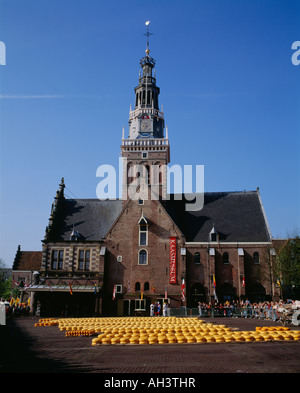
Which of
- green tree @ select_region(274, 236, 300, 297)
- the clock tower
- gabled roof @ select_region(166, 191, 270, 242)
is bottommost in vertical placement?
green tree @ select_region(274, 236, 300, 297)

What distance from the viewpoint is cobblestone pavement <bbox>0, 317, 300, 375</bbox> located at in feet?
38.6

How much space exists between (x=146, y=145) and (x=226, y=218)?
1570 centimetres

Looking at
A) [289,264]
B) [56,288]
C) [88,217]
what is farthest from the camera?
[88,217]

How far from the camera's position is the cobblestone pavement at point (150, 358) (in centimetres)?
1176

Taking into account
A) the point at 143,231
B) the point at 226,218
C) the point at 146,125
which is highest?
the point at 146,125

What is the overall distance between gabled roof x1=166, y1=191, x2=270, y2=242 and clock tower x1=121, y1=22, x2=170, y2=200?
472 centimetres

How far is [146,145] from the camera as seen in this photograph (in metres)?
53.4

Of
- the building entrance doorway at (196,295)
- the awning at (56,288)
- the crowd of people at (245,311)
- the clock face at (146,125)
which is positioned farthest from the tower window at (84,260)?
the clock face at (146,125)

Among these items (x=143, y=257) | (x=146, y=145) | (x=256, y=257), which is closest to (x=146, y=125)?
(x=146, y=145)

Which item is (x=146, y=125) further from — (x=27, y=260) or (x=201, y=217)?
(x=27, y=260)

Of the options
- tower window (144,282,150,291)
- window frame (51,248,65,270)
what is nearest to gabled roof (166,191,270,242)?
tower window (144,282,150,291)

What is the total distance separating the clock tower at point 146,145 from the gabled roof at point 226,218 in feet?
15.5

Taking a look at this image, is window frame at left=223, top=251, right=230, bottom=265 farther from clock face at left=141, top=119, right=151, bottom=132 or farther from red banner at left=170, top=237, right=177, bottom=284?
clock face at left=141, top=119, right=151, bottom=132

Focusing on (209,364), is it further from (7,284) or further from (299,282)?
(7,284)
